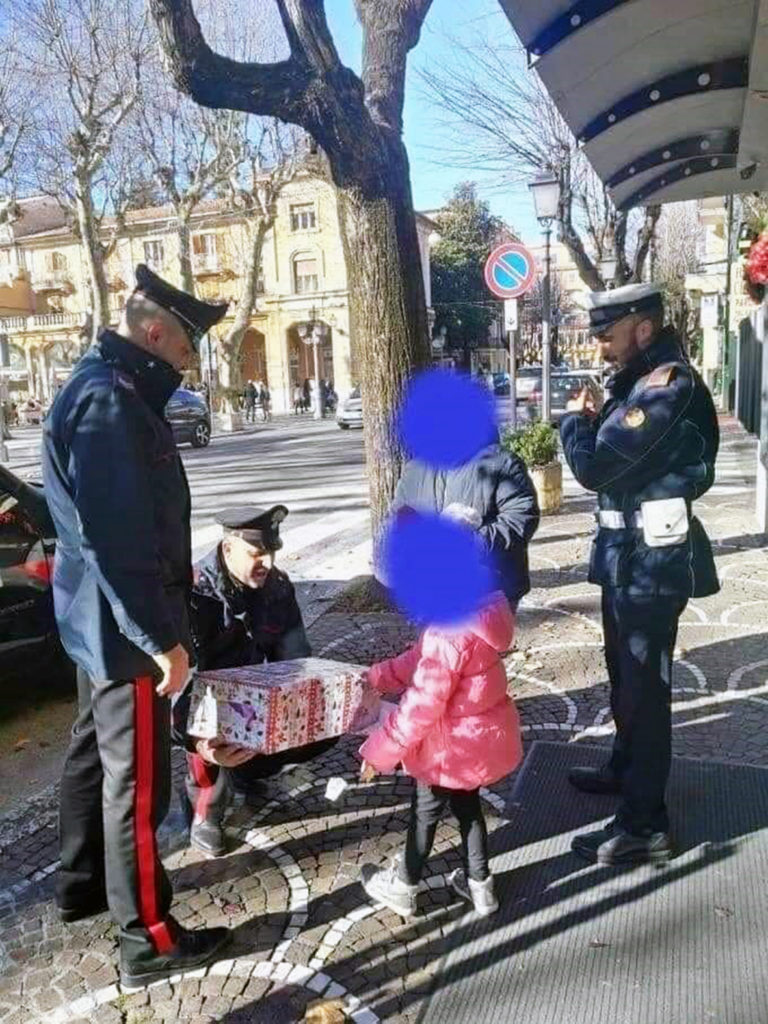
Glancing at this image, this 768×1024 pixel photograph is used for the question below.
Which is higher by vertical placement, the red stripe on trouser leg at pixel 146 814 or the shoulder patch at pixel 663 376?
the shoulder patch at pixel 663 376

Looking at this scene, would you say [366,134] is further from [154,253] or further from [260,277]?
[154,253]

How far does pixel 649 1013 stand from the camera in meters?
2.21

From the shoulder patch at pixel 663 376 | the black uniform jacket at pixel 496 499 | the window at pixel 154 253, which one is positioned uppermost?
the window at pixel 154 253

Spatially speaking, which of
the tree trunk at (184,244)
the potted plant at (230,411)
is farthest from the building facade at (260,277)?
the tree trunk at (184,244)

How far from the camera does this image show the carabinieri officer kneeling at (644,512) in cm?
271

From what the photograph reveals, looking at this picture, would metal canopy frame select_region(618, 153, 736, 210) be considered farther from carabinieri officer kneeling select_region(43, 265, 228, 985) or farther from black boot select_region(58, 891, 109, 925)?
black boot select_region(58, 891, 109, 925)

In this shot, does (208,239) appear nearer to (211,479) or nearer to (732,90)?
(211,479)

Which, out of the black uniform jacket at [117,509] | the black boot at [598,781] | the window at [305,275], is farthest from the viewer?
the window at [305,275]

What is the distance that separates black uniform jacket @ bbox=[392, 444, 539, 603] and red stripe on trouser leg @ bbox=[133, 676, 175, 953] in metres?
1.01

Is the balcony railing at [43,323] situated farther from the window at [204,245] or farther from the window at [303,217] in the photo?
the window at [303,217]

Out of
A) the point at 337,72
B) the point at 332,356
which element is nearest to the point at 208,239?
the point at 332,356

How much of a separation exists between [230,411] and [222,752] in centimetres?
2607

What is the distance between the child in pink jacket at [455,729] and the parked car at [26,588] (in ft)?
7.93

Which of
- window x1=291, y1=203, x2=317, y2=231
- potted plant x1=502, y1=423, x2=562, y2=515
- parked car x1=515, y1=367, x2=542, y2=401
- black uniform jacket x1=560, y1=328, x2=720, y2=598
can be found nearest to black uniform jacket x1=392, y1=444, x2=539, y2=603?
black uniform jacket x1=560, y1=328, x2=720, y2=598
